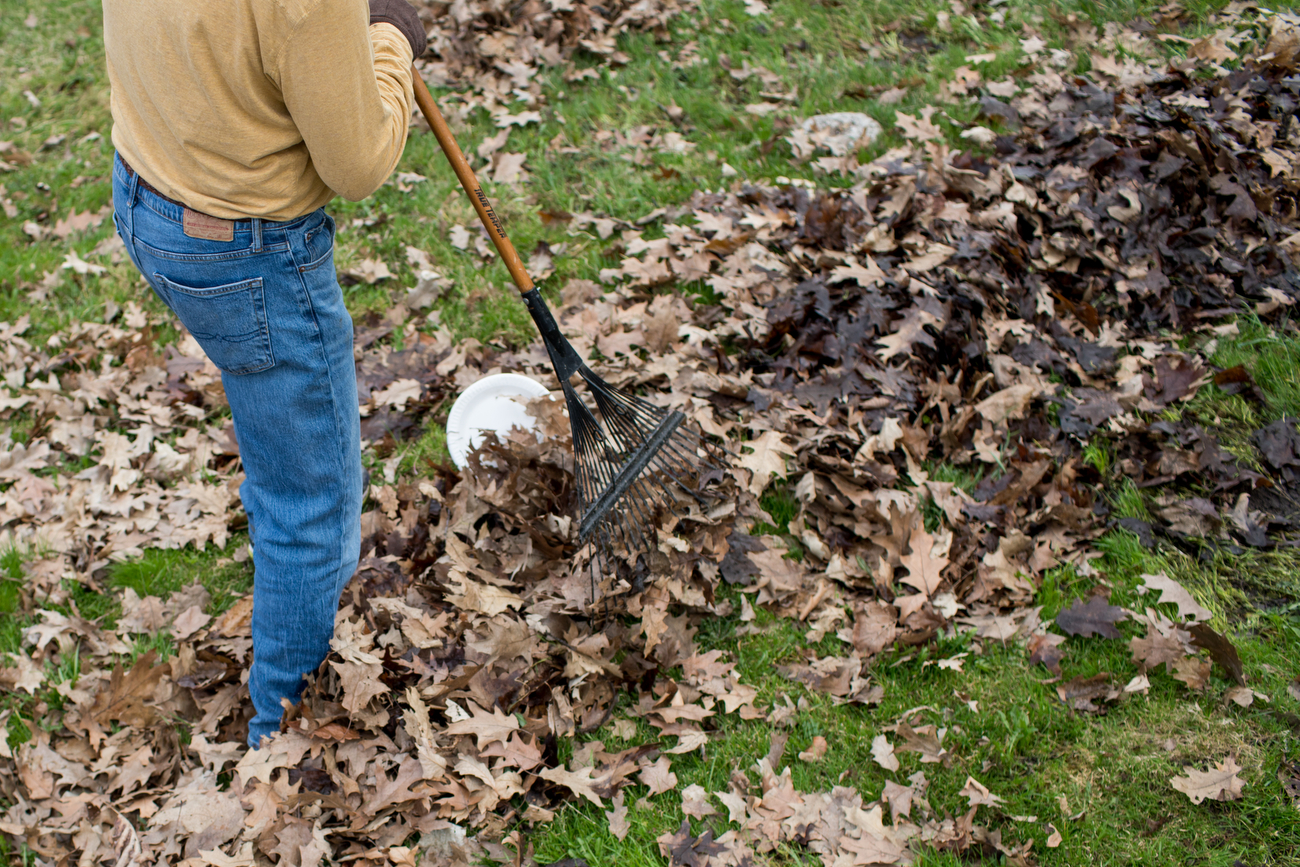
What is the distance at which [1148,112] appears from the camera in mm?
4613

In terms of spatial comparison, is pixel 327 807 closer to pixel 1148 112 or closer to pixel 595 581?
pixel 595 581

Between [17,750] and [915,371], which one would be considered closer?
[17,750]

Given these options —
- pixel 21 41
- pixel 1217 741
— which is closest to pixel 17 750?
pixel 1217 741

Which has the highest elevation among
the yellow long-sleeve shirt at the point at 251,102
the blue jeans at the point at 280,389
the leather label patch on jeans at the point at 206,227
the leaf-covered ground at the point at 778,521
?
the yellow long-sleeve shirt at the point at 251,102

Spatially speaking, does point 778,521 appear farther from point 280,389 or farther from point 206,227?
point 206,227

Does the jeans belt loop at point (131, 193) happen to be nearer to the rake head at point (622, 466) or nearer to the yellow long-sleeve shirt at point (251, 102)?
the yellow long-sleeve shirt at point (251, 102)

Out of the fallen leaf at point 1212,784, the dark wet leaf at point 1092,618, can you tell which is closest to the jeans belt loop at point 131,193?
the dark wet leaf at point 1092,618

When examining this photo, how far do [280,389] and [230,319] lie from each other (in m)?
0.23

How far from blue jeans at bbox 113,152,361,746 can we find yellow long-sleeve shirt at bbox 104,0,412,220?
9 centimetres

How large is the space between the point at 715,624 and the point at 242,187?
216 cm

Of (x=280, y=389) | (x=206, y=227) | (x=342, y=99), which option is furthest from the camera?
(x=280, y=389)

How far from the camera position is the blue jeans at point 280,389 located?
2.17 metres

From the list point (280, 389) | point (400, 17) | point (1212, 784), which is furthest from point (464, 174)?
point (1212, 784)

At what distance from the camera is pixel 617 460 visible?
330cm
